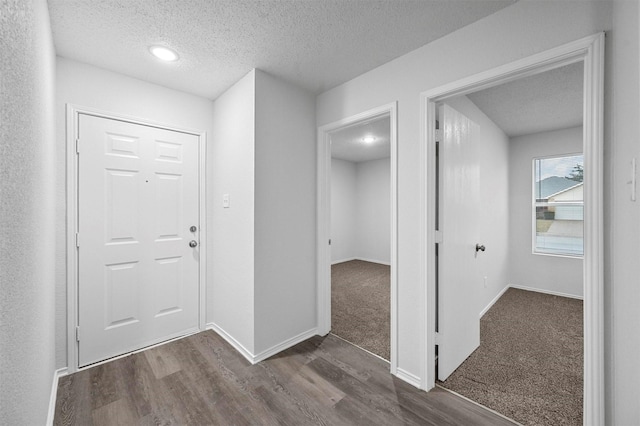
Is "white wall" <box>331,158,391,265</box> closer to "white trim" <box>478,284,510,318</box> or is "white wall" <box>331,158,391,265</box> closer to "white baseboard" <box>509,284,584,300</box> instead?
"white trim" <box>478,284,510,318</box>

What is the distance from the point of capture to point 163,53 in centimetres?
199

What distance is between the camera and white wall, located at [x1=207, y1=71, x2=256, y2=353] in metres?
2.26

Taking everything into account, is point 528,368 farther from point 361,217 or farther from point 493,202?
point 361,217

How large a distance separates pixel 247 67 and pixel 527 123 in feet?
12.3

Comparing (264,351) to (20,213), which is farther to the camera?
(264,351)

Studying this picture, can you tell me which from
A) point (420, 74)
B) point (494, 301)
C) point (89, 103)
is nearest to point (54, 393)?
point (89, 103)

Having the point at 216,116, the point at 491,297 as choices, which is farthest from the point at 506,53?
the point at 491,297

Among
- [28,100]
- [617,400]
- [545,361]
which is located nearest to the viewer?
[28,100]

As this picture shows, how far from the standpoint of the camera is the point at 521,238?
432 cm

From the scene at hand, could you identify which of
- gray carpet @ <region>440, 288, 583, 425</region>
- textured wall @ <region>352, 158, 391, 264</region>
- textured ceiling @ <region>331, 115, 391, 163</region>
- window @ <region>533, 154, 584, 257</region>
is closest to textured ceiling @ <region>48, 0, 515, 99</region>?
textured ceiling @ <region>331, 115, 391, 163</region>

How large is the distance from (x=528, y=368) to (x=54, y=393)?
3470 millimetres

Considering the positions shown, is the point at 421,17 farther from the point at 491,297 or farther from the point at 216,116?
the point at 491,297

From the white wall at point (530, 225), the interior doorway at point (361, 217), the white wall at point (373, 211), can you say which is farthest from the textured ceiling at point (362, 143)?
the white wall at point (530, 225)

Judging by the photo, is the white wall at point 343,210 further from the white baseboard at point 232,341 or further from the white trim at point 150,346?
the white trim at point 150,346
